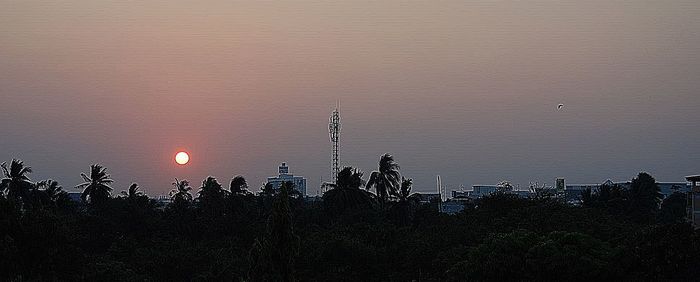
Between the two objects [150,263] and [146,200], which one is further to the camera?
[146,200]

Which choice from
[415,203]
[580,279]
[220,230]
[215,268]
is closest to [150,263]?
[215,268]

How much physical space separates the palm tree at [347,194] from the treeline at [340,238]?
0.08 m

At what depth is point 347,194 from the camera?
213ft

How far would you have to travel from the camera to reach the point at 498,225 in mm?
42156

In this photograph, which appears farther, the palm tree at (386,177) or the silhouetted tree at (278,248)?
the palm tree at (386,177)

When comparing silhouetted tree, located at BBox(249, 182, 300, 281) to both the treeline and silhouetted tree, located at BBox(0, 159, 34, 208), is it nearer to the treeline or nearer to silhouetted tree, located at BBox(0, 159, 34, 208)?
the treeline

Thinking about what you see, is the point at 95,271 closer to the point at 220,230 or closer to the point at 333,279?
the point at 333,279

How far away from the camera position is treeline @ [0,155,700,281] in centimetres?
2848

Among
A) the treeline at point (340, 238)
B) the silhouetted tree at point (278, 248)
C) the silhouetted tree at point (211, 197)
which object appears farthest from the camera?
the silhouetted tree at point (211, 197)

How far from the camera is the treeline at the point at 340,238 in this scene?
28484 mm

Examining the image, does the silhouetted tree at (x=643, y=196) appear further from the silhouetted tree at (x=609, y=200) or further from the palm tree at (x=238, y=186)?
the palm tree at (x=238, y=186)

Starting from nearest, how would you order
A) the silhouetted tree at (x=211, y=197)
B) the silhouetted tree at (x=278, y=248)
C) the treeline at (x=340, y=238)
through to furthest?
the silhouetted tree at (x=278, y=248), the treeline at (x=340, y=238), the silhouetted tree at (x=211, y=197)

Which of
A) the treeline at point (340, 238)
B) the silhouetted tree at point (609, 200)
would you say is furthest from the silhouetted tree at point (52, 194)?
the silhouetted tree at point (609, 200)

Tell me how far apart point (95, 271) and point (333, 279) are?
33.9 ft
